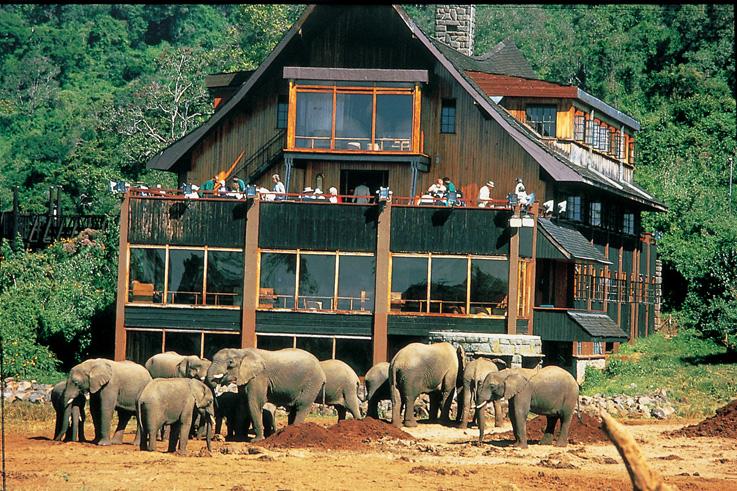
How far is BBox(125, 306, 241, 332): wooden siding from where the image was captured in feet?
139

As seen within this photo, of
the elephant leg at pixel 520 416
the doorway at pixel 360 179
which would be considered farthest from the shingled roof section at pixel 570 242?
the elephant leg at pixel 520 416

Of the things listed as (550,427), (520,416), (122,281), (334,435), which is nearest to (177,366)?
(334,435)

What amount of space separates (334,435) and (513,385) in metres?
3.64

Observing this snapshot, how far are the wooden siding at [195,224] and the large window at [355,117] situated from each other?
4.33 m

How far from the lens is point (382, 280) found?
4197 cm

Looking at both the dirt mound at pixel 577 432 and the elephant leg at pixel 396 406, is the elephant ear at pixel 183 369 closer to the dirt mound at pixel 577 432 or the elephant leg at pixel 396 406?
the elephant leg at pixel 396 406

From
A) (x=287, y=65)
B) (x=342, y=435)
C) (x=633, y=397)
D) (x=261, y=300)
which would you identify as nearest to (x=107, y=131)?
(x=287, y=65)

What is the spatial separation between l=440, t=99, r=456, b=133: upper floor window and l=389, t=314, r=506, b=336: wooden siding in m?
7.58

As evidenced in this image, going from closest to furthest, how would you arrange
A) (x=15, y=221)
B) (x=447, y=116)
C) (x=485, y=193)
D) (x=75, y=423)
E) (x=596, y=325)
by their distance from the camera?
(x=75, y=423) → (x=485, y=193) → (x=596, y=325) → (x=447, y=116) → (x=15, y=221)

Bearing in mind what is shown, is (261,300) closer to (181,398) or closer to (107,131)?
(181,398)

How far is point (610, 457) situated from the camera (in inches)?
1079

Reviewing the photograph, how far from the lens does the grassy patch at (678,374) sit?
38309 millimetres

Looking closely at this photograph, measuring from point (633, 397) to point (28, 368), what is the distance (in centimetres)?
1795

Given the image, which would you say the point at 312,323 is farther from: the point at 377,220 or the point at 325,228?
the point at 377,220
